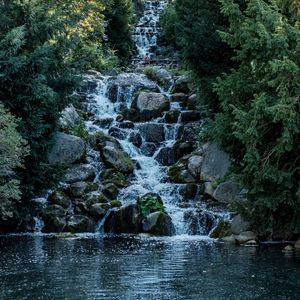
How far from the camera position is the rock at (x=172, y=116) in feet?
108

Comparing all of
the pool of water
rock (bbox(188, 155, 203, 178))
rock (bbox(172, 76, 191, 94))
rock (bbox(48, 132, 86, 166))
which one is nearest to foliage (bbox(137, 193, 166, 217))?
the pool of water

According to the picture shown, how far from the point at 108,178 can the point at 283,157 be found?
1081cm

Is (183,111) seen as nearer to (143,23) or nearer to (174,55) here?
(174,55)

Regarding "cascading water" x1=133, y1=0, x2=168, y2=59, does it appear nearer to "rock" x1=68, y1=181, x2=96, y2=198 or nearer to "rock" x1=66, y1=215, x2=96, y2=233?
"rock" x1=68, y1=181, x2=96, y2=198

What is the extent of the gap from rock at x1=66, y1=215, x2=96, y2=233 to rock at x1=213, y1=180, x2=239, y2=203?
17.7ft

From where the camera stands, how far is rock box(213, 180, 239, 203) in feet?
84.3

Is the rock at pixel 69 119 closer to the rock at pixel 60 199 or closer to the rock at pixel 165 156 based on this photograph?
the rock at pixel 165 156

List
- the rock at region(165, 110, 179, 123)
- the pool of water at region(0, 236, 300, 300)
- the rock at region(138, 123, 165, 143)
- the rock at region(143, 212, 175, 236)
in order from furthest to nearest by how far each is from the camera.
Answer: the rock at region(165, 110, 179, 123), the rock at region(138, 123, 165, 143), the rock at region(143, 212, 175, 236), the pool of water at region(0, 236, 300, 300)

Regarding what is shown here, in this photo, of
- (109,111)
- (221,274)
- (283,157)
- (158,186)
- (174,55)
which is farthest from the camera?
(174,55)

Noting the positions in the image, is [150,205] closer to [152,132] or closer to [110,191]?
[110,191]

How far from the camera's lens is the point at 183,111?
110ft

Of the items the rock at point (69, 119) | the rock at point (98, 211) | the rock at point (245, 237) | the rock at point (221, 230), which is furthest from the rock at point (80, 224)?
the rock at point (69, 119)

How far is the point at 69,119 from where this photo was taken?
107 ft

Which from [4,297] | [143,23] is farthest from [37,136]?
[143,23]
